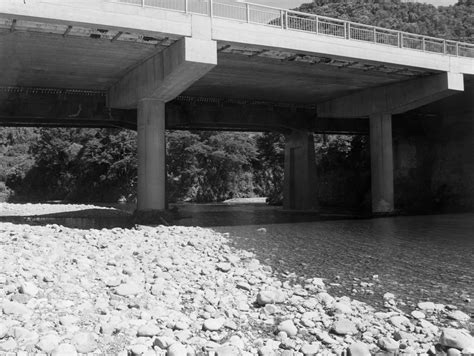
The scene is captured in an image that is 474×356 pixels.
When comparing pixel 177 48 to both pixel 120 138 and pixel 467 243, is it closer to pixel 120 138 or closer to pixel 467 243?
pixel 467 243

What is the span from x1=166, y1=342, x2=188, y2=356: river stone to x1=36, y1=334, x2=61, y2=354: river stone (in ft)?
4.41

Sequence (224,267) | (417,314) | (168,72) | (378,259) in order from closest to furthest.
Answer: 1. (417,314)
2. (224,267)
3. (378,259)
4. (168,72)

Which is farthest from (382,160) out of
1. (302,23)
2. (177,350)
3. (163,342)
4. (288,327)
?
(177,350)

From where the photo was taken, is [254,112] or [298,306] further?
[254,112]

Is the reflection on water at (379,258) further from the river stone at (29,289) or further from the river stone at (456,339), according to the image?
the river stone at (29,289)

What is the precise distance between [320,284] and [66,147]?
65.0 meters

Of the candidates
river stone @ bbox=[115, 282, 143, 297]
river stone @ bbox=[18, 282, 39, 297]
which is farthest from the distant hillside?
river stone @ bbox=[18, 282, 39, 297]

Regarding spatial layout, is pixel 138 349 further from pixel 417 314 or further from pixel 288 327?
pixel 417 314

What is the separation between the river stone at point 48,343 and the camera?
5.59 metres

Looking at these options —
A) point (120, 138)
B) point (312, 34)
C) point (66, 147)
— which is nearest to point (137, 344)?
point (312, 34)

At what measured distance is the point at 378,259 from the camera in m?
12.8

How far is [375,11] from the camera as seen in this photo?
2645 inches

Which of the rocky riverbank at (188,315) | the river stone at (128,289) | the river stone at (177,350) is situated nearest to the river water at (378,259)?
the rocky riverbank at (188,315)

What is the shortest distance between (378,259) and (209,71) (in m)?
16.3
